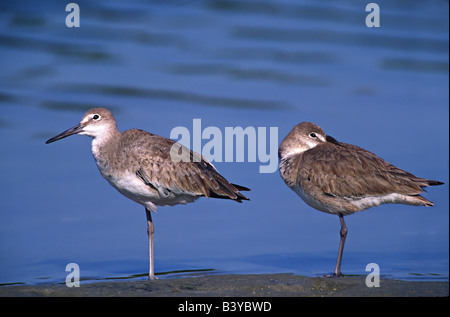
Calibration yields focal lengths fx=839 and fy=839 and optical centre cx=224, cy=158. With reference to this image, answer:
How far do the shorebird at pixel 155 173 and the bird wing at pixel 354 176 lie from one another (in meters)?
0.90

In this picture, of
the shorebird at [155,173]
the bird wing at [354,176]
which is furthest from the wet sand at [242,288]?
the bird wing at [354,176]

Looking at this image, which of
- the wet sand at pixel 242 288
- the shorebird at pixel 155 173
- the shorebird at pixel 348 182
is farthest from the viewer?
the shorebird at pixel 155 173

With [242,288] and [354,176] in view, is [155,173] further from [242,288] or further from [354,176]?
[354,176]

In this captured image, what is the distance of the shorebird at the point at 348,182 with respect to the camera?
9641 mm

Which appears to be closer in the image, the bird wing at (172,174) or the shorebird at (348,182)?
the shorebird at (348,182)

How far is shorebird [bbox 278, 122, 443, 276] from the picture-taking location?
31.6 feet

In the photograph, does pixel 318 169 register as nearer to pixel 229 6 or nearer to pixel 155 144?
pixel 155 144

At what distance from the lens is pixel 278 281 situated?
29.1ft

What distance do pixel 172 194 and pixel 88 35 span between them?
9.47m

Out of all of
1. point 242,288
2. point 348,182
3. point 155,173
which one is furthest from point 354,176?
point 155,173

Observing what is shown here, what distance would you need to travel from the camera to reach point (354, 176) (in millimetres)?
9797

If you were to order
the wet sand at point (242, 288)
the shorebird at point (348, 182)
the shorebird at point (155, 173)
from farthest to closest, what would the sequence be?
1. the shorebird at point (155, 173)
2. the shorebird at point (348, 182)
3. the wet sand at point (242, 288)

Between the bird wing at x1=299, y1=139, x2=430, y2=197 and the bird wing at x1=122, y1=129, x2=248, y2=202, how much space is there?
91 centimetres

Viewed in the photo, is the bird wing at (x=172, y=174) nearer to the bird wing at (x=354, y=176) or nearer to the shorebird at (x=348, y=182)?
the shorebird at (x=348, y=182)
